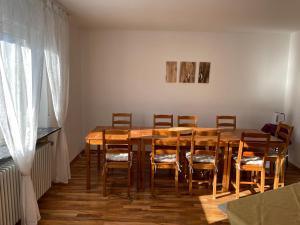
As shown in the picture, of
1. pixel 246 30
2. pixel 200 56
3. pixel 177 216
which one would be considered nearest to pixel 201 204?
pixel 177 216

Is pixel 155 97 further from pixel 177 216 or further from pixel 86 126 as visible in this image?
pixel 177 216

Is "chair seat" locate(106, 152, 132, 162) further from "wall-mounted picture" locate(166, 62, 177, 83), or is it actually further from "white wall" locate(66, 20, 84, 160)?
"wall-mounted picture" locate(166, 62, 177, 83)

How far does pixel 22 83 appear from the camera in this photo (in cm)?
232

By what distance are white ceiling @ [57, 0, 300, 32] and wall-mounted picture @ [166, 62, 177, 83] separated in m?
0.72

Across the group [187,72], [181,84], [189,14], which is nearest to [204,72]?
[187,72]

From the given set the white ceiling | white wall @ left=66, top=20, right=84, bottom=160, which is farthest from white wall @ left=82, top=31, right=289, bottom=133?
the white ceiling

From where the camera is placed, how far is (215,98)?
506 centimetres

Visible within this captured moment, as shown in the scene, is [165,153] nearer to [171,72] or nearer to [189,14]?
[189,14]

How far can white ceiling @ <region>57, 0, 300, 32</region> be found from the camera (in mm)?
3102

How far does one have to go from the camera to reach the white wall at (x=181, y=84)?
16.1ft

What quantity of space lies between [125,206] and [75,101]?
96.5 inches

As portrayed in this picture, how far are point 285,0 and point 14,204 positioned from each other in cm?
383

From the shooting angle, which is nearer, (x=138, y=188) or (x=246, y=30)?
(x=138, y=188)

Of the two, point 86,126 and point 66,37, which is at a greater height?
point 66,37
